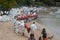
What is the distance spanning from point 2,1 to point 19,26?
22917 mm

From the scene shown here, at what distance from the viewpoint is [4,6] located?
46.0 metres

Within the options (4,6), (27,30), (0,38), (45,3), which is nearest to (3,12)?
(4,6)

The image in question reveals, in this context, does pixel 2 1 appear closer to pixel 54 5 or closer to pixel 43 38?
pixel 43 38

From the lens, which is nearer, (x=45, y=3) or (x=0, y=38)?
(x=0, y=38)

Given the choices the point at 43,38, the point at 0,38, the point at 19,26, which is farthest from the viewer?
the point at 19,26

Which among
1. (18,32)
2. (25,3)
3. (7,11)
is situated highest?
(18,32)

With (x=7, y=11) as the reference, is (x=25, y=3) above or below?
below

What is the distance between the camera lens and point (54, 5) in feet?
449

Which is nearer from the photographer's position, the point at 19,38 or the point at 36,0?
the point at 19,38

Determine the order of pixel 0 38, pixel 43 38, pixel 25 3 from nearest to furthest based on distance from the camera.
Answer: pixel 43 38 < pixel 0 38 < pixel 25 3

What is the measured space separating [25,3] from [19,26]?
88.6 meters

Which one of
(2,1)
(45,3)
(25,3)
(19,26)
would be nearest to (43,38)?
(19,26)

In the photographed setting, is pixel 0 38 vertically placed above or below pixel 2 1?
above

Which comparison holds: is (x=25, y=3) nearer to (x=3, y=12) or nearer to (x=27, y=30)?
(x=3, y=12)
